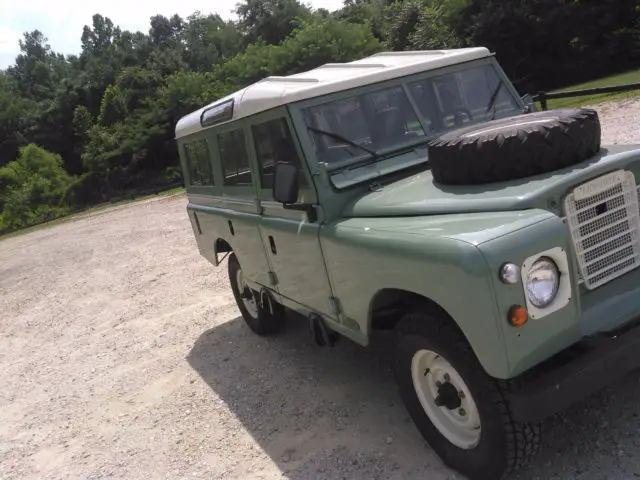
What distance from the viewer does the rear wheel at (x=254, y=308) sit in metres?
5.93

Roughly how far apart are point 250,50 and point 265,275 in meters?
39.7

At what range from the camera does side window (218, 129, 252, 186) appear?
4934mm

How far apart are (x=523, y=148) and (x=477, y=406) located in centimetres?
131

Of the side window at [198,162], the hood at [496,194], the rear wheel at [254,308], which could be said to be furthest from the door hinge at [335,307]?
the side window at [198,162]

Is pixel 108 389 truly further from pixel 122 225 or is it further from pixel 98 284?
pixel 122 225

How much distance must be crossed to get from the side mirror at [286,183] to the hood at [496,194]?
38 centimetres

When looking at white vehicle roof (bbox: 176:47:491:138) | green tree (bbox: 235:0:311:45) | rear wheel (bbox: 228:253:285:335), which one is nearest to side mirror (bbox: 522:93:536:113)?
white vehicle roof (bbox: 176:47:491:138)

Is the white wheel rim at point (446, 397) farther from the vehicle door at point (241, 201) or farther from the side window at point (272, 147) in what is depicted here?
the vehicle door at point (241, 201)

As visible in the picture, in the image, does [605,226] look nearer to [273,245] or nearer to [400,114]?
[400,114]

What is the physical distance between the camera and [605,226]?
305 centimetres

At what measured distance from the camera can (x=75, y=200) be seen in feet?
159

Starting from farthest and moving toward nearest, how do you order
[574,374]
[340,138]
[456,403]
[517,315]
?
1. [340,138]
2. [456,403]
3. [574,374]
4. [517,315]

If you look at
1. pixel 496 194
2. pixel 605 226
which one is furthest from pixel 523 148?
pixel 605 226

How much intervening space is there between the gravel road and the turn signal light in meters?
1.05
